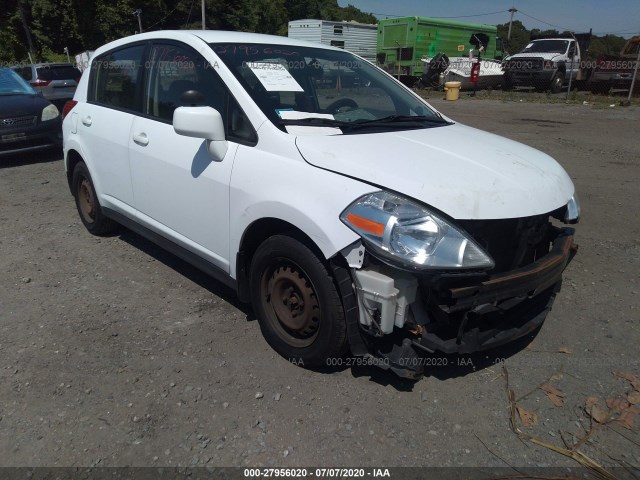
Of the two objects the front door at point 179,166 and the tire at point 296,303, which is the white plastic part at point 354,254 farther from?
the front door at point 179,166

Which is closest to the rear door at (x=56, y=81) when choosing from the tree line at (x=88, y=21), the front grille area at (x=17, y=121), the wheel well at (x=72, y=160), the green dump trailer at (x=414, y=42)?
the front grille area at (x=17, y=121)

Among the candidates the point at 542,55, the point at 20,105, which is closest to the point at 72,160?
the point at 20,105

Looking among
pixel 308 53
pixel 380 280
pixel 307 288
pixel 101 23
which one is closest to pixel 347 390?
pixel 307 288

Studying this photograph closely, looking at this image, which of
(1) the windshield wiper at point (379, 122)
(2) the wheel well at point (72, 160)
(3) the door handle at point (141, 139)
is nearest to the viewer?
(1) the windshield wiper at point (379, 122)

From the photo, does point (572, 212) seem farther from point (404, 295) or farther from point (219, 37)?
point (219, 37)

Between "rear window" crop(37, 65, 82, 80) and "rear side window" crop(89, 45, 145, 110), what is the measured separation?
11614 millimetres

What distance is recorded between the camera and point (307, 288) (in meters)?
2.72

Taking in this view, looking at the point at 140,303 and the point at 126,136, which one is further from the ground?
the point at 126,136

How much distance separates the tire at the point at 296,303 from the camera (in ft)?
8.46

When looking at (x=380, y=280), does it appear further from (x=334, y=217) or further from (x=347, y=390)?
(x=347, y=390)

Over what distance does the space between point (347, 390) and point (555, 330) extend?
61.5 inches

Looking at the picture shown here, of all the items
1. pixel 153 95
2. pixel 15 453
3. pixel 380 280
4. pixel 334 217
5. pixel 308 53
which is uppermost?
pixel 308 53

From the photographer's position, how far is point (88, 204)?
16.3ft

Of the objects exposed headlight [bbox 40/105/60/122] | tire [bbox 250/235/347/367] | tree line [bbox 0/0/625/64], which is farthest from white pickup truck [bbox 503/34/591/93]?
tire [bbox 250/235/347/367]
